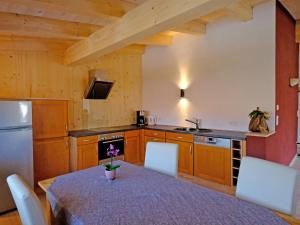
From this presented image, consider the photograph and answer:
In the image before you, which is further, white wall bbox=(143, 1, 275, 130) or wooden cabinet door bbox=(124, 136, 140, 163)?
wooden cabinet door bbox=(124, 136, 140, 163)

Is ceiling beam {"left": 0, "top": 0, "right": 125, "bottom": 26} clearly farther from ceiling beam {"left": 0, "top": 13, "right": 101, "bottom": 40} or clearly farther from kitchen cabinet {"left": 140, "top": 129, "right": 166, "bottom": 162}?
kitchen cabinet {"left": 140, "top": 129, "right": 166, "bottom": 162}

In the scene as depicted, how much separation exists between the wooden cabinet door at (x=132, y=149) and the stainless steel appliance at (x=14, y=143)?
1820mm

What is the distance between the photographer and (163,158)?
7.93ft

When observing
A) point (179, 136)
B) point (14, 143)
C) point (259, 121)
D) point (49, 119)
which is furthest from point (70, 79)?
point (259, 121)

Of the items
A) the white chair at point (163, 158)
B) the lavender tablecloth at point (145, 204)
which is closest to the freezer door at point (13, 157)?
the lavender tablecloth at point (145, 204)

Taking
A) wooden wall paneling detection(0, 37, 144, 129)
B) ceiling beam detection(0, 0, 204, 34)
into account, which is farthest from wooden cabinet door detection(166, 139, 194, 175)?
ceiling beam detection(0, 0, 204, 34)

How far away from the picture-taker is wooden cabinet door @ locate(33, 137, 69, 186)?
3557 mm

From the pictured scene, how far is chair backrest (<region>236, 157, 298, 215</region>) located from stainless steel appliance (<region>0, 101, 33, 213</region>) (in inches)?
104

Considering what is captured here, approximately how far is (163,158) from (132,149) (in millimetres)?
2313

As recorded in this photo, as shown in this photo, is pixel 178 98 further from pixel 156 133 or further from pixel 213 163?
pixel 213 163

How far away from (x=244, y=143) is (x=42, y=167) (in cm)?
302

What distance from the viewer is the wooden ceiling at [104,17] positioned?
2.04 m

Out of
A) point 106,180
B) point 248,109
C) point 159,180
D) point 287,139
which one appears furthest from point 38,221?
point 287,139

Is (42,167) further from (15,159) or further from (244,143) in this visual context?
(244,143)
